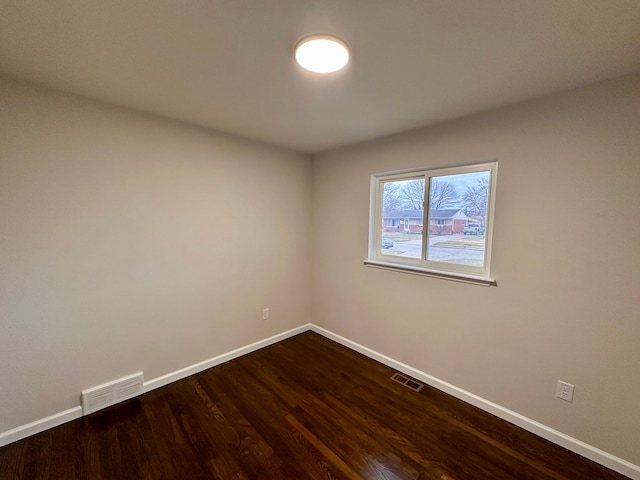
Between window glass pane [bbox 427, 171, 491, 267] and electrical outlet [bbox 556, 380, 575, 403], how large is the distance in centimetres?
87

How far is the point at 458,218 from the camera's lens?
2199 millimetres

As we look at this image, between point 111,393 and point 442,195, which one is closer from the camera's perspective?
point 111,393

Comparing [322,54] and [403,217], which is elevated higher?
[322,54]

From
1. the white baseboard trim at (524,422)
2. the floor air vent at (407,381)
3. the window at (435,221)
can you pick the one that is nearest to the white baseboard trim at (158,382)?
the white baseboard trim at (524,422)

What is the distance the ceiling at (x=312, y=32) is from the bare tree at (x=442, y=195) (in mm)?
572

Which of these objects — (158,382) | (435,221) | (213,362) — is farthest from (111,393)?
(435,221)

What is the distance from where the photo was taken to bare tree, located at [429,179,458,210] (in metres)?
2.22

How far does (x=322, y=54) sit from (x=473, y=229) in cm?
168

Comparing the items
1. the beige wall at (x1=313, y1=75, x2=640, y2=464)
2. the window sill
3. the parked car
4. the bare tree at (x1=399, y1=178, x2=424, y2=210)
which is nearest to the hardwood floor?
the beige wall at (x1=313, y1=75, x2=640, y2=464)

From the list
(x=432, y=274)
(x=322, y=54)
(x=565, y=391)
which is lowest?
(x=565, y=391)

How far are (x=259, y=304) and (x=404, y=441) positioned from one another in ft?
5.94

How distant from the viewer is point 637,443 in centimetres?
148

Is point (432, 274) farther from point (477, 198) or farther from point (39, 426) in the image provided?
point (39, 426)

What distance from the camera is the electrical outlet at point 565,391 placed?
5.45ft
